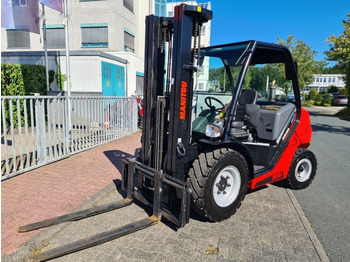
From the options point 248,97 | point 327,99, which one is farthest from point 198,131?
point 327,99

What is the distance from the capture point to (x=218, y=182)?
143 inches

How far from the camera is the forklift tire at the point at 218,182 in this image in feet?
11.2

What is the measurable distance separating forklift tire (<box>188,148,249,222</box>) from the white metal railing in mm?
3242

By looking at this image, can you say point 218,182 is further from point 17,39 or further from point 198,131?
point 17,39

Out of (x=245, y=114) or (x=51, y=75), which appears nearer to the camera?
(x=245, y=114)

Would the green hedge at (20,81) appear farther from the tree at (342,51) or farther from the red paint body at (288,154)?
the tree at (342,51)

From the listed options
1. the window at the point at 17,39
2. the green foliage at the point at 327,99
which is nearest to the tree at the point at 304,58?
the green foliage at the point at 327,99

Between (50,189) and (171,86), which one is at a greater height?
(171,86)

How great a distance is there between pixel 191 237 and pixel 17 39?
24.1 metres

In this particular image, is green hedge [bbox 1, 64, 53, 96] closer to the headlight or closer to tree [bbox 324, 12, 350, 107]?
the headlight

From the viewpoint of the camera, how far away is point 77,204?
4.20 metres

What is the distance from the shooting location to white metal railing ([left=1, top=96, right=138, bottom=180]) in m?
5.27

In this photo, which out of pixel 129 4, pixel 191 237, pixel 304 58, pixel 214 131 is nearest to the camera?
pixel 191 237

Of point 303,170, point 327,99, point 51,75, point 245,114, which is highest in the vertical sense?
point 51,75
